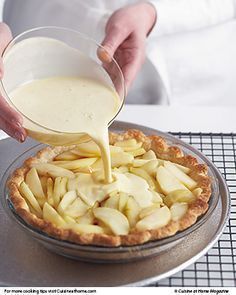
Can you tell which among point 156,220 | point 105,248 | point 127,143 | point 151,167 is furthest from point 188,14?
point 105,248

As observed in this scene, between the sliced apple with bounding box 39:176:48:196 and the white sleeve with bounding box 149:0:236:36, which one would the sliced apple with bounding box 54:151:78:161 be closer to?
the sliced apple with bounding box 39:176:48:196

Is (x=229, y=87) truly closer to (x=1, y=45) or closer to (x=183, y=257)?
(x=1, y=45)

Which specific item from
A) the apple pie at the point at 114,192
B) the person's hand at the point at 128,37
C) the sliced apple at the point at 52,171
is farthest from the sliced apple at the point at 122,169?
the person's hand at the point at 128,37

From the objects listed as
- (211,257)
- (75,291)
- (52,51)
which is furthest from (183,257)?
(52,51)

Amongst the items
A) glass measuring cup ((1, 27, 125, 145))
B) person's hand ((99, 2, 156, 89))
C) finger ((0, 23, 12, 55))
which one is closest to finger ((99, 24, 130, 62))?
person's hand ((99, 2, 156, 89))

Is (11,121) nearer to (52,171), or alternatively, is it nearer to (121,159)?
(52,171)

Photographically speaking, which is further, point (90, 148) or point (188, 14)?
point (188, 14)

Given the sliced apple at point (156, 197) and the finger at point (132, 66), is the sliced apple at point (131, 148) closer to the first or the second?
the sliced apple at point (156, 197)
